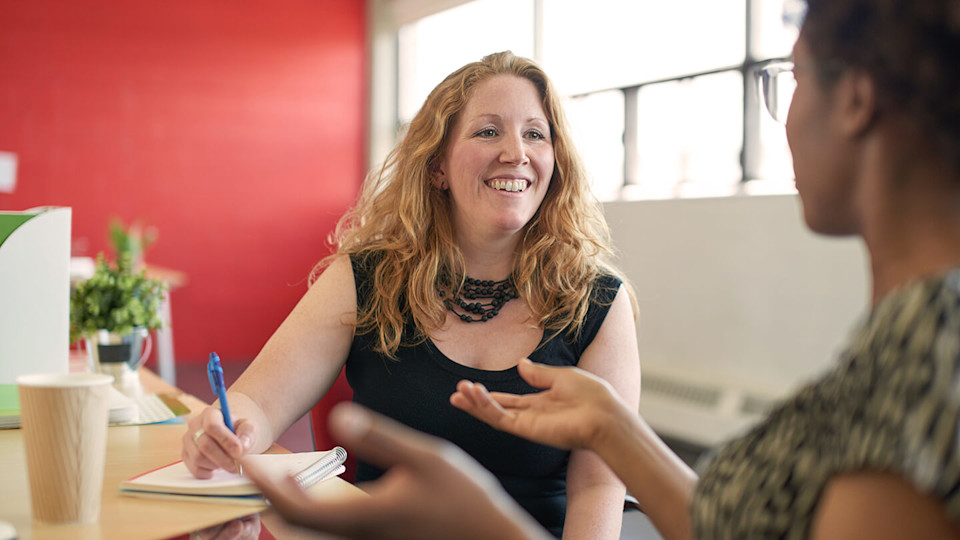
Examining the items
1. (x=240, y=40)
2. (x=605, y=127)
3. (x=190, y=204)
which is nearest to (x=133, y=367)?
(x=605, y=127)

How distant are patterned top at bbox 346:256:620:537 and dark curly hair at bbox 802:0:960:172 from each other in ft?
3.38

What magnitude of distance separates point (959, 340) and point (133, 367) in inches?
73.7

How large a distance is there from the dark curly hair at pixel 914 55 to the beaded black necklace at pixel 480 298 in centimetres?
112

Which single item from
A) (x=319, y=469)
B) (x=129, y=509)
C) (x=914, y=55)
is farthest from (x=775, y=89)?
(x=129, y=509)

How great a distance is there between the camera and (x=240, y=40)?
21.5ft

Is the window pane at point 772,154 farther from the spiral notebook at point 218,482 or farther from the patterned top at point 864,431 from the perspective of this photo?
the patterned top at point 864,431

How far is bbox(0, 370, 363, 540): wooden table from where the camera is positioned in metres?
0.91

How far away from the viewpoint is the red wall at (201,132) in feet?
19.4

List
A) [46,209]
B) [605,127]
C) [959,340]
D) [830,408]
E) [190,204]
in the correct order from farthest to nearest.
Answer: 1. [190,204]
2. [605,127]
3. [46,209]
4. [830,408]
5. [959,340]

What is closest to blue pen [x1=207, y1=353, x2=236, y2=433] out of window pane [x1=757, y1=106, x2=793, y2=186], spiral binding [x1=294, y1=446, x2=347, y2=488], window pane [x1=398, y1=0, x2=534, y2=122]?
spiral binding [x1=294, y1=446, x2=347, y2=488]

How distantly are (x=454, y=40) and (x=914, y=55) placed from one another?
6108 millimetres

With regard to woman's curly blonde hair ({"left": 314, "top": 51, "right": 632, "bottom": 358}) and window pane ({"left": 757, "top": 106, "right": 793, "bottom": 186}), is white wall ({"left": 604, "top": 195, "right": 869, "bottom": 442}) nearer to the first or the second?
window pane ({"left": 757, "top": 106, "right": 793, "bottom": 186})

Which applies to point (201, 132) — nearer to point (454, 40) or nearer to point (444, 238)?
point (454, 40)

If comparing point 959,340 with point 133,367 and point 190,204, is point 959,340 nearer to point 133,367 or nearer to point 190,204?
point 133,367
